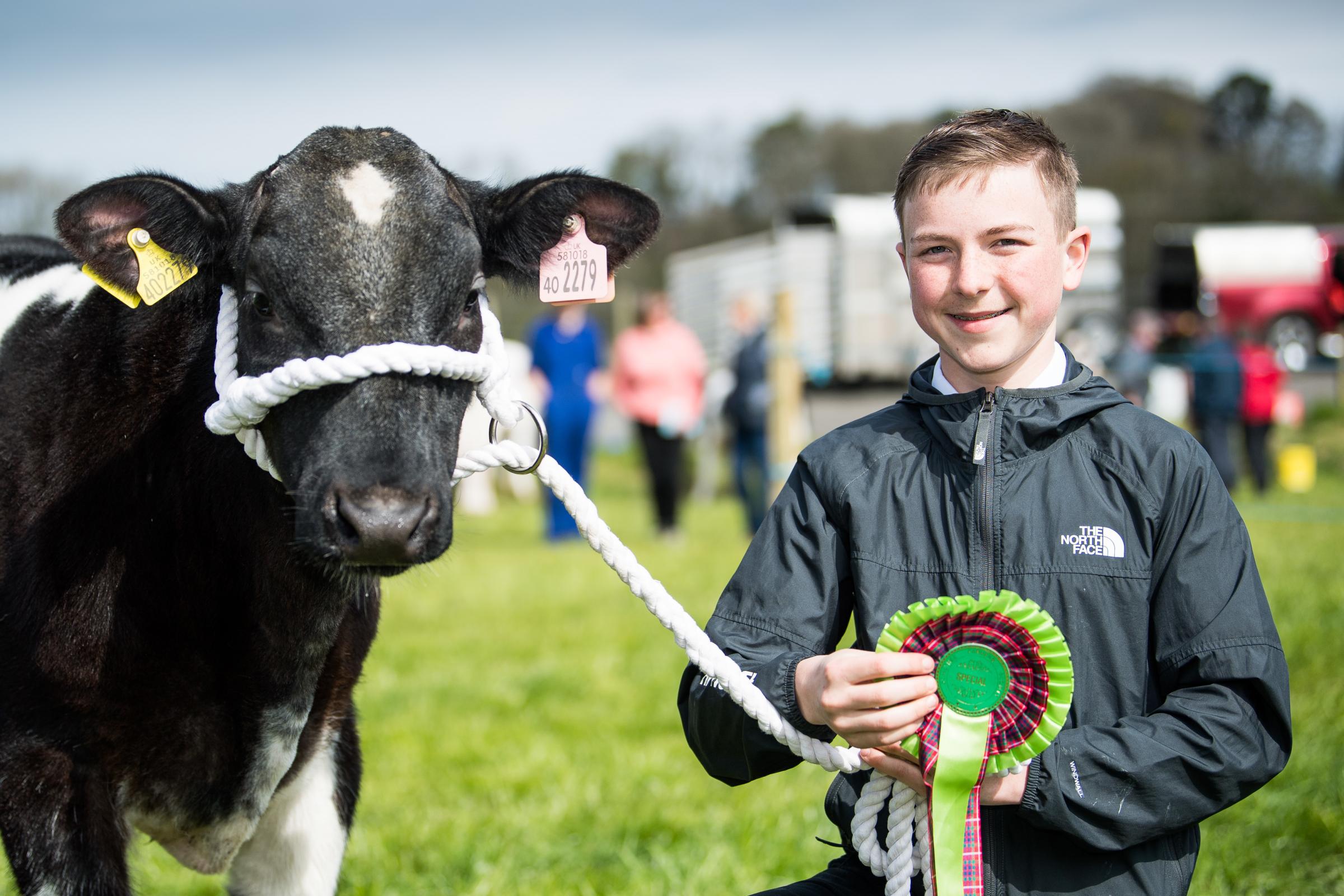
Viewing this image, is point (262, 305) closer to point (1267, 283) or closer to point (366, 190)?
point (366, 190)

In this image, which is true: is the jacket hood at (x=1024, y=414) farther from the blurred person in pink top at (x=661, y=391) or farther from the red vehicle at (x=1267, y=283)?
the red vehicle at (x=1267, y=283)

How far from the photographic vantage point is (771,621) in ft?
6.52

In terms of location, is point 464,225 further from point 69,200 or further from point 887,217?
point 887,217

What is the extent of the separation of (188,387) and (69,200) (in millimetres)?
441

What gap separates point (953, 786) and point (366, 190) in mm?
1495

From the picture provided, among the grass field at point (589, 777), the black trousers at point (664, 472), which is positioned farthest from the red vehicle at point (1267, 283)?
the grass field at point (589, 777)

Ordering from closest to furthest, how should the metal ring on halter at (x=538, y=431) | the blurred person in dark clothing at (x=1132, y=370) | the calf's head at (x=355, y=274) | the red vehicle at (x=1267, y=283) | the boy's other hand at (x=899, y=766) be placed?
the boy's other hand at (x=899, y=766), the calf's head at (x=355, y=274), the metal ring on halter at (x=538, y=431), the blurred person in dark clothing at (x=1132, y=370), the red vehicle at (x=1267, y=283)

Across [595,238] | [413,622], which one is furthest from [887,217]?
[595,238]

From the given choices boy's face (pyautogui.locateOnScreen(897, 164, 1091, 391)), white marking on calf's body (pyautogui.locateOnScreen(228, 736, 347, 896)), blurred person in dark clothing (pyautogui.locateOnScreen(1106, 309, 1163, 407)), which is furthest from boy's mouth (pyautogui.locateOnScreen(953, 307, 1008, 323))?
blurred person in dark clothing (pyautogui.locateOnScreen(1106, 309, 1163, 407))

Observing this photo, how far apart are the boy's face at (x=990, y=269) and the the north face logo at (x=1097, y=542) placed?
279mm

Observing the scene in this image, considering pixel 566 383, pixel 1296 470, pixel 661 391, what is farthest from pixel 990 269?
pixel 1296 470

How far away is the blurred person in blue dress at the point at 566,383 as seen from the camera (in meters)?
11.5

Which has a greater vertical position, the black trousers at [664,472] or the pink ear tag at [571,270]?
the pink ear tag at [571,270]

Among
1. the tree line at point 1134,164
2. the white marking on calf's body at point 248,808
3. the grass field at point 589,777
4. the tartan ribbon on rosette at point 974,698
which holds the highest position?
the tree line at point 1134,164
